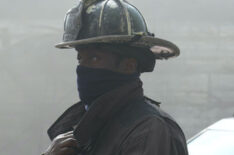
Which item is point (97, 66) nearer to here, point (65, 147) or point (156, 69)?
point (65, 147)

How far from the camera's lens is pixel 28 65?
9039 millimetres

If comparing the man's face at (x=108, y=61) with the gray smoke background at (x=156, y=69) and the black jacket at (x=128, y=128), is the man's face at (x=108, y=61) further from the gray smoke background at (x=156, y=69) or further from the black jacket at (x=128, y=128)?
the gray smoke background at (x=156, y=69)

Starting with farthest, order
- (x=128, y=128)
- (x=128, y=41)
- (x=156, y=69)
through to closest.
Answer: (x=156, y=69) < (x=128, y=41) < (x=128, y=128)

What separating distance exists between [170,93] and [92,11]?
743 centimetres

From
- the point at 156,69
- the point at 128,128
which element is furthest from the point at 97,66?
the point at 156,69

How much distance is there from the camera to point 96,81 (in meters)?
1.36

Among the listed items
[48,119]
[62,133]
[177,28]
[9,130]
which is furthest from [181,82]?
[62,133]

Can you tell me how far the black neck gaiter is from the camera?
1.34 metres

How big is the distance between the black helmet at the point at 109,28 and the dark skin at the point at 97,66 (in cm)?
3

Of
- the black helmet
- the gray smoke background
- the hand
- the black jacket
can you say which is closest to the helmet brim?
the black helmet

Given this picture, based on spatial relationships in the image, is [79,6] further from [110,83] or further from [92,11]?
[110,83]

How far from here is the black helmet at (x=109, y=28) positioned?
1.33 metres

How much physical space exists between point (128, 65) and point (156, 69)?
763 centimetres

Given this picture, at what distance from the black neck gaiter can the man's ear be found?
0.01 metres
